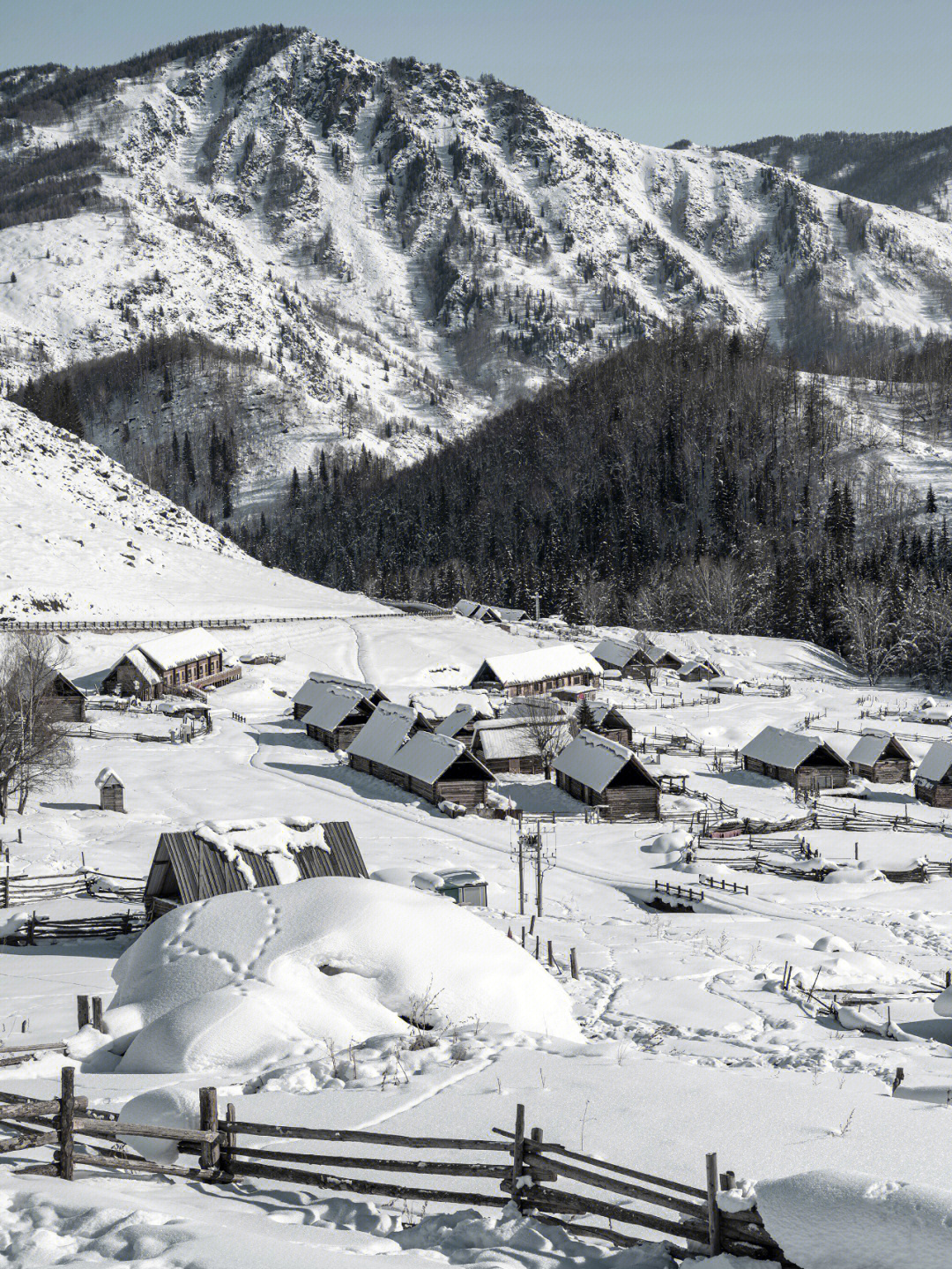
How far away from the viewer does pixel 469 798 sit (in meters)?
52.8

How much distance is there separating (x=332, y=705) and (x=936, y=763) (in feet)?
119

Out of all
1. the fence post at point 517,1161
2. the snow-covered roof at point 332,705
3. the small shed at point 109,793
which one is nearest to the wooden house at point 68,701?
the snow-covered roof at point 332,705

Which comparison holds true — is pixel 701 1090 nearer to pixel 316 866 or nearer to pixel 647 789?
pixel 316 866

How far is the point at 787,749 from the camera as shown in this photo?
6094 centimetres

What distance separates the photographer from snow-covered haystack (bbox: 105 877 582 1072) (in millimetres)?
14812

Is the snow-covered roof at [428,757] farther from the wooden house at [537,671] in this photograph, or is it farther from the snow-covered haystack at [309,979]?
the snow-covered haystack at [309,979]

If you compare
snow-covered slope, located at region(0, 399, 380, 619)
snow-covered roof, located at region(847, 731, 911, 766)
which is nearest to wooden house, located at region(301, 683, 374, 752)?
snow-covered roof, located at region(847, 731, 911, 766)

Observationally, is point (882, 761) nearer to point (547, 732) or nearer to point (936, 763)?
point (936, 763)

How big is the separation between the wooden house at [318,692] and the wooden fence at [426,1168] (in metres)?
54.0

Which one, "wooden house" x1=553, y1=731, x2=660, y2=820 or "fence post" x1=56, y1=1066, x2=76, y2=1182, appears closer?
"fence post" x1=56, y1=1066, x2=76, y2=1182

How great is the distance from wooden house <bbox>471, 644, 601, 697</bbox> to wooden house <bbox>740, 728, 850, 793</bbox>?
73.3 feet

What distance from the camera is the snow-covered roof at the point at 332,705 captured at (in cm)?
6450

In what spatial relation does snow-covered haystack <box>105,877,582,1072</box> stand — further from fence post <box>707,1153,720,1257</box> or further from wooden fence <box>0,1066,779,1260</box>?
fence post <box>707,1153,720,1257</box>

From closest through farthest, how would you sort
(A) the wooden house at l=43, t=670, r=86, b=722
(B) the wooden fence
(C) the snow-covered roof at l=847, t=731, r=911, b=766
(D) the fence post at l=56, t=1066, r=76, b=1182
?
(B) the wooden fence, (D) the fence post at l=56, t=1066, r=76, b=1182, (C) the snow-covered roof at l=847, t=731, r=911, b=766, (A) the wooden house at l=43, t=670, r=86, b=722
